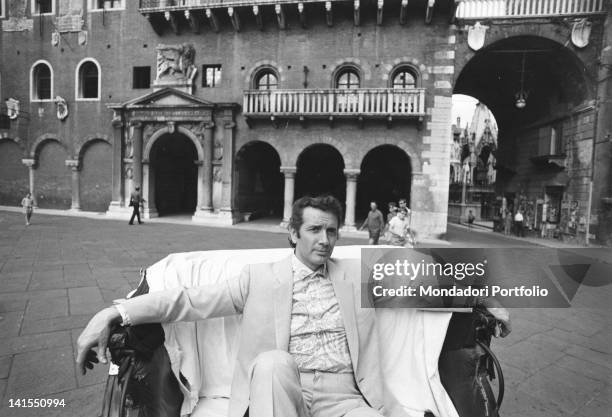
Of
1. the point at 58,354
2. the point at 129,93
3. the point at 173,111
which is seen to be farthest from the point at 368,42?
the point at 58,354

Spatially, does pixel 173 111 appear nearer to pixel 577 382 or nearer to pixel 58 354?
pixel 58 354

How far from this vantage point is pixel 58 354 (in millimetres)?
3248

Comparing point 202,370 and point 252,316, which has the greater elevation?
point 252,316

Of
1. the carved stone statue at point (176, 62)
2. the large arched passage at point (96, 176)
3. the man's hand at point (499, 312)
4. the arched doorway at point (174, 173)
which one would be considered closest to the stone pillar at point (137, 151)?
the arched doorway at point (174, 173)

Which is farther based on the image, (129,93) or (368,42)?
(129,93)

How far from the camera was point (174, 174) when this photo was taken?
19.6 meters

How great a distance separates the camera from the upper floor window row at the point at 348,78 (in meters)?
15.0

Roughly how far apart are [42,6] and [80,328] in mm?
22991

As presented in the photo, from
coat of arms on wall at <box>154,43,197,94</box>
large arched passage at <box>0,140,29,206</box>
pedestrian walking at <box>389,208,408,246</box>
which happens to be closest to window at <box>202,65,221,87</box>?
coat of arms on wall at <box>154,43,197,94</box>

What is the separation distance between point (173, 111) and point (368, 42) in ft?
32.2

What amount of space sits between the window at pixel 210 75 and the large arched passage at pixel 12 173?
11713 mm

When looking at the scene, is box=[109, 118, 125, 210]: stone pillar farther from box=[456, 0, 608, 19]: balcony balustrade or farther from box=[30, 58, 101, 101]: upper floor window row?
box=[456, 0, 608, 19]: balcony balustrade

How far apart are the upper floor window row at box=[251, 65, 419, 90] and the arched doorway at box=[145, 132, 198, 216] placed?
16.5 ft

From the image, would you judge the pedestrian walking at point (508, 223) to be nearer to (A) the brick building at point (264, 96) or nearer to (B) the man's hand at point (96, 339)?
(A) the brick building at point (264, 96)
